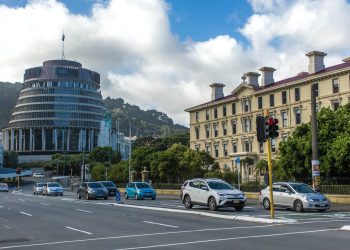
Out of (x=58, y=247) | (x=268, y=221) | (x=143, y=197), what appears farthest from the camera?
(x=143, y=197)

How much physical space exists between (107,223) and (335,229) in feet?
28.0

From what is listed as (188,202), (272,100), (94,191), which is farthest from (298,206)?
(272,100)

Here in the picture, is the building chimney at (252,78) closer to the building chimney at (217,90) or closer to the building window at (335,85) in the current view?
the building chimney at (217,90)

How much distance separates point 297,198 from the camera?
2666 centimetres

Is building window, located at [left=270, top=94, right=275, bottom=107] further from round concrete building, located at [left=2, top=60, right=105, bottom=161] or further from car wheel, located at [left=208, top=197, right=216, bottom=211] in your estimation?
round concrete building, located at [left=2, top=60, right=105, bottom=161]

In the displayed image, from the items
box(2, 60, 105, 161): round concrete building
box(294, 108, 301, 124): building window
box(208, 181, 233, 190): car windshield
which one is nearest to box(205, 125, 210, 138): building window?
box(294, 108, 301, 124): building window

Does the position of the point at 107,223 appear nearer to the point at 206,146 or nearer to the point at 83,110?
the point at 206,146

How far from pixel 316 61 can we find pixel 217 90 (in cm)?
2443

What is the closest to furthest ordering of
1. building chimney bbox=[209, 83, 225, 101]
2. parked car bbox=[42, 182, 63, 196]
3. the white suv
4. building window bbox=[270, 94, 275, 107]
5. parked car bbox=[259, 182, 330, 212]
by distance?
the white suv < parked car bbox=[259, 182, 330, 212] < parked car bbox=[42, 182, 63, 196] < building window bbox=[270, 94, 275, 107] < building chimney bbox=[209, 83, 225, 101]

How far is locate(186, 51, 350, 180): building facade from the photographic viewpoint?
2640 inches

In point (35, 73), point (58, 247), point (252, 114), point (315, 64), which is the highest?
point (35, 73)

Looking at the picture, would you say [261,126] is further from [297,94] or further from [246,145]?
[246,145]

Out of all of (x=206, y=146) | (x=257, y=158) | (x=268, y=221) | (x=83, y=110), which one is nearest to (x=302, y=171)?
(x=268, y=221)

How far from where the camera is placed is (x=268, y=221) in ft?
64.2
